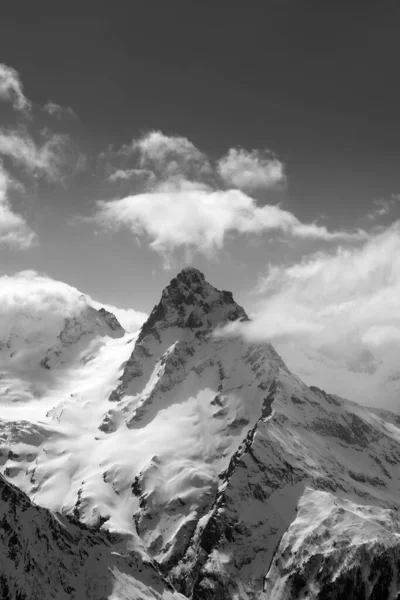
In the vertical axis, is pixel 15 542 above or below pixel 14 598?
above

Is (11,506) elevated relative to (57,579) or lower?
elevated

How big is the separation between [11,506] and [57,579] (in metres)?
28.7

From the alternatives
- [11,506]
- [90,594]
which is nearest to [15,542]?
[11,506]

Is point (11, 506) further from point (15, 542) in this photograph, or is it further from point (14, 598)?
point (14, 598)

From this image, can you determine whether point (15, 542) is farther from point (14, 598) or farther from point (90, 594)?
point (90, 594)

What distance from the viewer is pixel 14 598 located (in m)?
178

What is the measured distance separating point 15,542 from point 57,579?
18.9 metres

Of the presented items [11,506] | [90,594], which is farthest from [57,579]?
[11,506]

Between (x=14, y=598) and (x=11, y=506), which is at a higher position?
(x=11, y=506)

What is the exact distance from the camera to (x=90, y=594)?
646 feet

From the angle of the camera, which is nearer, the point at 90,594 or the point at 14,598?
the point at 14,598

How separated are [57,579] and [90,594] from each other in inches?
509

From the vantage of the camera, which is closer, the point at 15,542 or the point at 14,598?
the point at 14,598

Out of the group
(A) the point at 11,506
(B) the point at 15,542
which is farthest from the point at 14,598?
(A) the point at 11,506
